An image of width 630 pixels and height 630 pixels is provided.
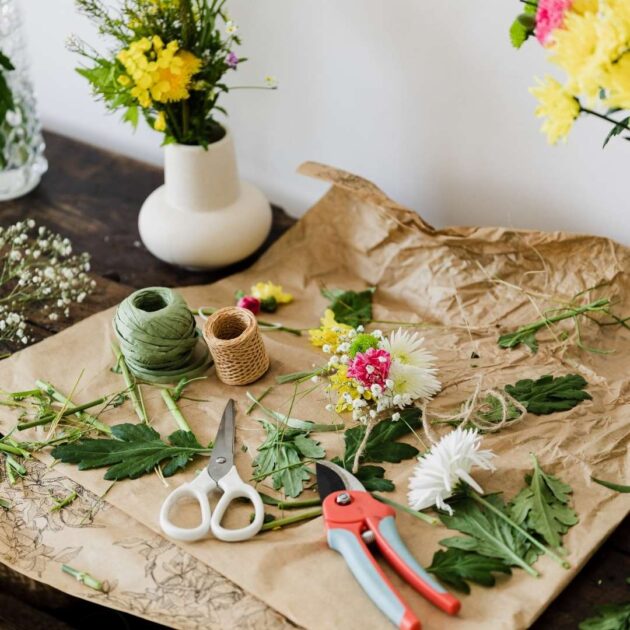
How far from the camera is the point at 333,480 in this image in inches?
32.7

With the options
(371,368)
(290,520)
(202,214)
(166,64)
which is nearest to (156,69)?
(166,64)

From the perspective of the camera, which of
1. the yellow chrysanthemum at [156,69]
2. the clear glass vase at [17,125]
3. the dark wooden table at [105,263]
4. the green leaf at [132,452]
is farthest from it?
the clear glass vase at [17,125]

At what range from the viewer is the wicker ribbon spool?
96 centimetres

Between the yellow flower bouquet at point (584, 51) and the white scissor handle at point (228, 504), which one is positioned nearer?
the yellow flower bouquet at point (584, 51)

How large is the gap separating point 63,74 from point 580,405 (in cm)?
103

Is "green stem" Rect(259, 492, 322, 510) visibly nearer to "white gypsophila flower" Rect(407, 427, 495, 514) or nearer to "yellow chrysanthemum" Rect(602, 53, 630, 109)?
"white gypsophila flower" Rect(407, 427, 495, 514)

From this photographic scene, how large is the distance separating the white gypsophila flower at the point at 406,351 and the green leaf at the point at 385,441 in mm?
53

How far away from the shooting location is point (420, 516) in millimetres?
802

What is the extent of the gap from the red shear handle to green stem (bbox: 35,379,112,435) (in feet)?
1.00

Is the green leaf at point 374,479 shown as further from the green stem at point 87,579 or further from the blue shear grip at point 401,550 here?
the green stem at point 87,579

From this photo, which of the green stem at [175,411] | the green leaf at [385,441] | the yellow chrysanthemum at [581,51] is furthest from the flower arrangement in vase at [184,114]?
the yellow chrysanthemum at [581,51]

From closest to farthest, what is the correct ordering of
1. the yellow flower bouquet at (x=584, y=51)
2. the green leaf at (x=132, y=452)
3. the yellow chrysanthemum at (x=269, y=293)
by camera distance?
the yellow flower bouquet at (x=584, y=51) → the green leaf at (x=132, y=452) → the yellow chrysanthemum at (x=269, y=293)

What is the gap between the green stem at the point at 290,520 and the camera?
812mm

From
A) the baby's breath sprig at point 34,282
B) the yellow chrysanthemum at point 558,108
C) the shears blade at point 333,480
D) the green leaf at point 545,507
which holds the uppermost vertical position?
the yellow chrysanthemum at point 558,108
